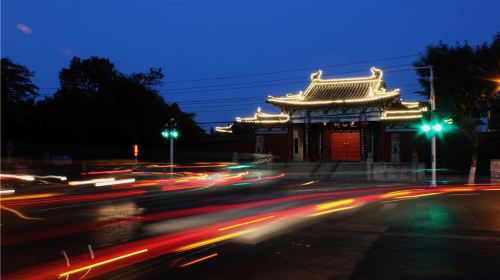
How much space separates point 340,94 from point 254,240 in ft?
110

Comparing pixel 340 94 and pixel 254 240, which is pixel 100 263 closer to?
pixel 254 240

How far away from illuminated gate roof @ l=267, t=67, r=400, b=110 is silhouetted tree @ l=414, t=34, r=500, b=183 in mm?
11588

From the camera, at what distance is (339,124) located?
4194 cm

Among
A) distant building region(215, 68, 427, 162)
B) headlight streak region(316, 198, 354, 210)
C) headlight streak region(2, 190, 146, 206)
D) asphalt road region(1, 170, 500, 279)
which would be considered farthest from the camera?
distant building region(215, 68, 427, 162)

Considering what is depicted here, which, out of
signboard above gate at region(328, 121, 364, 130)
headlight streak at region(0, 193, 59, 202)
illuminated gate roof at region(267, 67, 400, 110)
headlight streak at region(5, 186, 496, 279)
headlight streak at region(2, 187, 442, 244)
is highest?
illuminated gate roof at region(267, 67, 400, 110)

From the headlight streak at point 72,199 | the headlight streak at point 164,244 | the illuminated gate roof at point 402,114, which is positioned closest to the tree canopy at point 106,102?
the illuminated gate roof at point 402,114

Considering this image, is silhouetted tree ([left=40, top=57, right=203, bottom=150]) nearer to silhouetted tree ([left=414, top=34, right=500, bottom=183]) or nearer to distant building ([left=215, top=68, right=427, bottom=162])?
distant building ([left=215, top=68, right=427, bottom=162])

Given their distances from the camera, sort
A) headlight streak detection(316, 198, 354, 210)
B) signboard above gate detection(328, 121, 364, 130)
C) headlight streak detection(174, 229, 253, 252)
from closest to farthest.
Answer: headlight streak detection(174, 229, 253, 252) → headlight streak detection(316, 198, 354, 210) → signboard above gate detection(328, 121, 364, 130)

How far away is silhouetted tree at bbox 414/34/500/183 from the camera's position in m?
24.1

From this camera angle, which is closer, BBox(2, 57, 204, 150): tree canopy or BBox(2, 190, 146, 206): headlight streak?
BBox(2, 190, 146, 206): headlight streak

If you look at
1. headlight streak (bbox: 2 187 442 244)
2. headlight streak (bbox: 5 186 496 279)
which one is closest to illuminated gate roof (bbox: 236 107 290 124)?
headlight streak (bbox: 2 187 442 244)

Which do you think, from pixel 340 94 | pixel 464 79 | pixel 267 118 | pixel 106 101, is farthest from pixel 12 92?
pixel 464 79

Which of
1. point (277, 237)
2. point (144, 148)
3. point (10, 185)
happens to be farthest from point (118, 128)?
point (277, 237)

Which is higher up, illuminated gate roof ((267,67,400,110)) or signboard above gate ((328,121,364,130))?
illuminated gate roof ((267,67,400,110))
